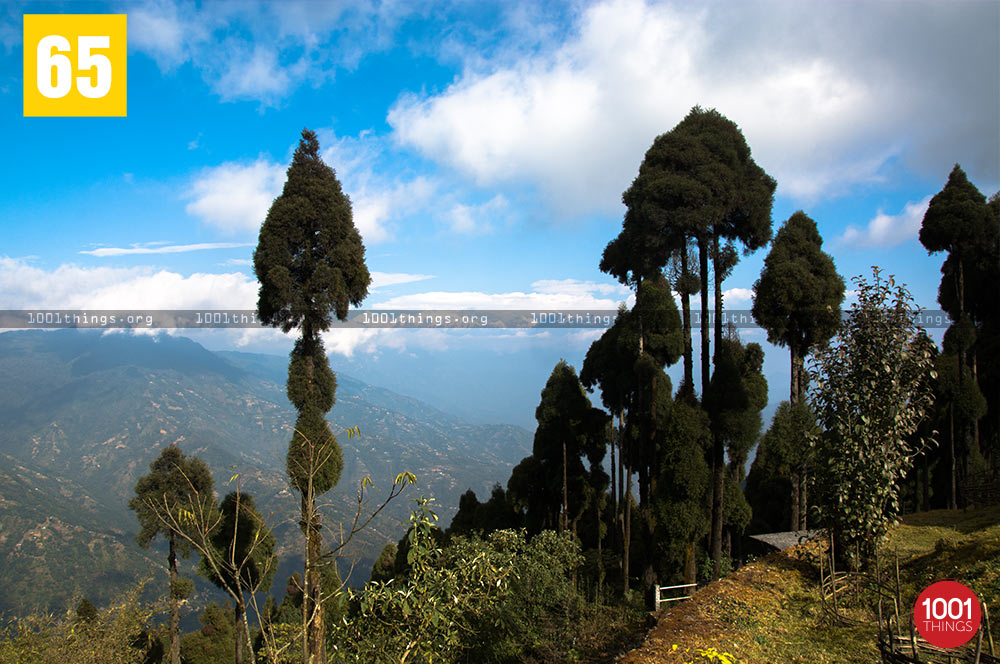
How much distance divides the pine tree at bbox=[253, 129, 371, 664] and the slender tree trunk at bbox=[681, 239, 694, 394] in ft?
30.4

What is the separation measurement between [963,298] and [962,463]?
690cm

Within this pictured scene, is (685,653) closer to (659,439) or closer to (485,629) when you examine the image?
(485,629)

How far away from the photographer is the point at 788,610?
31.4ft

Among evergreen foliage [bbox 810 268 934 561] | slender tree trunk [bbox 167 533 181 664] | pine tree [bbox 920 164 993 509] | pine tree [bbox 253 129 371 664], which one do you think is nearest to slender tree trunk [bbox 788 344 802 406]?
evergreen foliage [bbox 810 268 934 561]

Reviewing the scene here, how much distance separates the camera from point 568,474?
85.7ft

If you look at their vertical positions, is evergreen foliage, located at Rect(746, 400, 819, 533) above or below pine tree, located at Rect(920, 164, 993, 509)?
below

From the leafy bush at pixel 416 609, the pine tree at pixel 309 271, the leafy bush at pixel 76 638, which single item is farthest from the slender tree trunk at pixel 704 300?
the leafy bush at pixel 76 638

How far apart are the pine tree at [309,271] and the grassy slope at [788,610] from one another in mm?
8494

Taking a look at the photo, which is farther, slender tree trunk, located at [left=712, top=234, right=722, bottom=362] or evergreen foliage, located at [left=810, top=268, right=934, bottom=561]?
slender tree trunk, located at [left=712, top=234, right=722, bottom=362]

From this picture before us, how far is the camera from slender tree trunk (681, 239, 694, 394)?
650 inches

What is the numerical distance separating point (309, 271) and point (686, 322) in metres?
11.3

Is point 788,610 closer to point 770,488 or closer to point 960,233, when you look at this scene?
point 960,233

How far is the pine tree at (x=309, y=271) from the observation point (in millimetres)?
13875

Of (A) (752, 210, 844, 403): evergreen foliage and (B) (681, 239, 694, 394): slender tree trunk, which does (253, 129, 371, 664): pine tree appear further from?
(A) (752, 210, 844, 403): evergreen foliage
